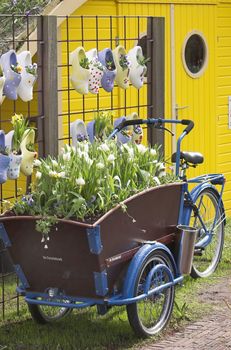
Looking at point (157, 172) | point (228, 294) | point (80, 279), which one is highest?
point (157, 172)

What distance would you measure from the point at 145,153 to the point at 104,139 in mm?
613

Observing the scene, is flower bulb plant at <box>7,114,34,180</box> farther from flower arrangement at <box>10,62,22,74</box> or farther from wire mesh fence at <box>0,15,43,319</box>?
flower arrangement at <box>10,62,22,74</box>

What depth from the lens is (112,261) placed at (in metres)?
5.66

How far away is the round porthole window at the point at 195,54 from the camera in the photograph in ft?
35.5

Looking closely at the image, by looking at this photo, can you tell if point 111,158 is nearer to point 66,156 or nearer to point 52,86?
point 66,156

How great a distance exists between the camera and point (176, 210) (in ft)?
21.3

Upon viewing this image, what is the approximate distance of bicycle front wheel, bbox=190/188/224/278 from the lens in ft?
24.4

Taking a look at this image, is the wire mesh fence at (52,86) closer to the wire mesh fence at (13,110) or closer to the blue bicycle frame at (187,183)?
the wire mesh fence at (13,110)

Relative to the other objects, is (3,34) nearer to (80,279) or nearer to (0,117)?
(0,117)

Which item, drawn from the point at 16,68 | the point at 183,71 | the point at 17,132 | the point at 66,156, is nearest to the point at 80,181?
the point at 66,156

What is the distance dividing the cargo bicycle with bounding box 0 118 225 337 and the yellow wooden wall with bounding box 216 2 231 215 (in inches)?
200

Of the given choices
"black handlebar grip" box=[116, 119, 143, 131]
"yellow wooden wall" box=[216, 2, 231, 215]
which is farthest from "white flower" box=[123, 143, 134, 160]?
"yellow wooden wall" box=[216, 2, 231, 215]

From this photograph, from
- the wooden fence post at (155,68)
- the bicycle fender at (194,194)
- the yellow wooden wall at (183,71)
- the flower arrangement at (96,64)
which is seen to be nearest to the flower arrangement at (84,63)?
the flower arrangement at (96,64)

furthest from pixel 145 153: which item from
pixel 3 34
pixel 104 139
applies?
pixel 3 34
